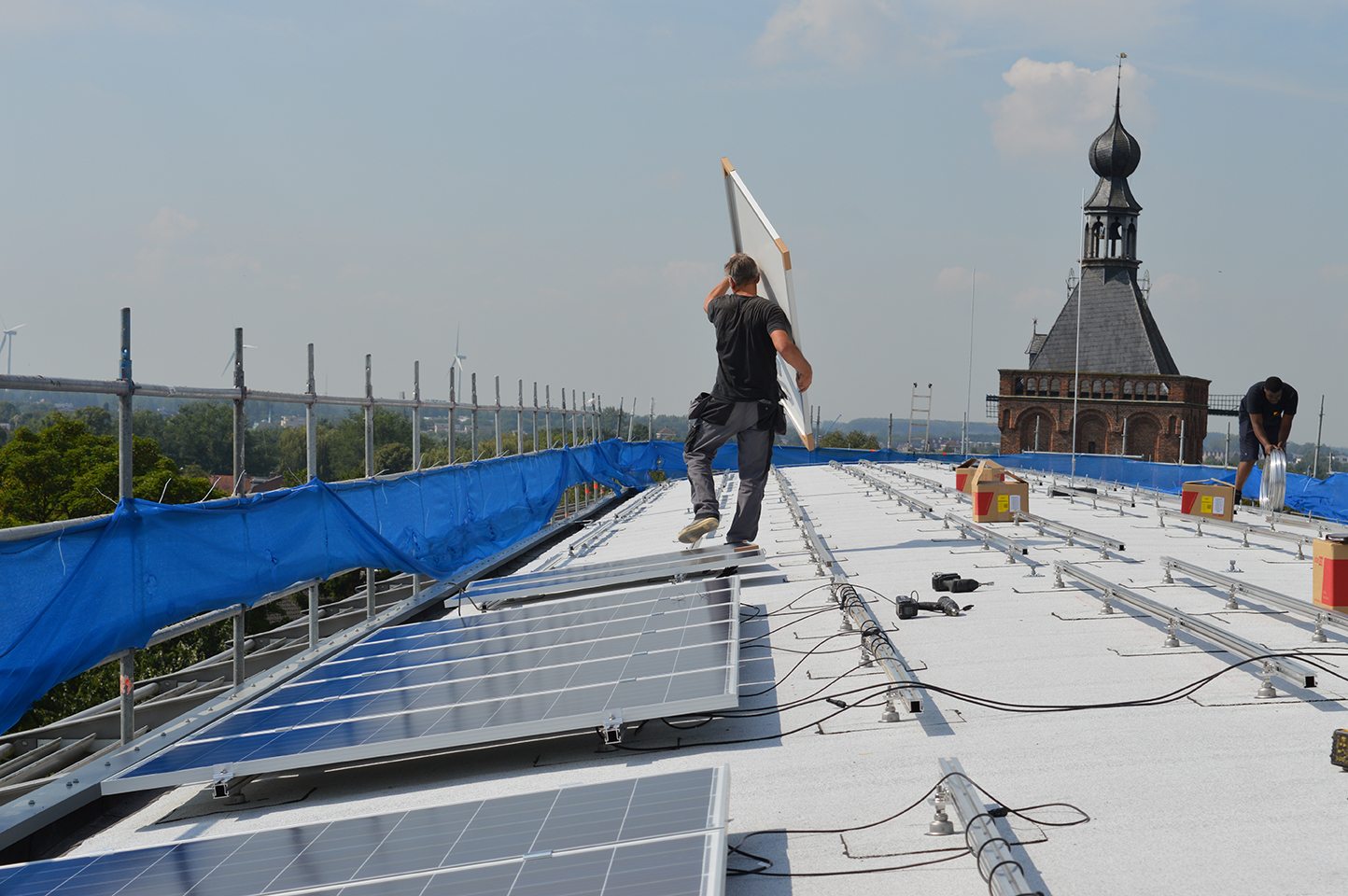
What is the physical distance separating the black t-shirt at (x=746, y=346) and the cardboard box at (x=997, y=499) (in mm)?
4102

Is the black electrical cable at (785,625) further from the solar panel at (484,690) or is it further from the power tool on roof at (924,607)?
the power tool on roof at (924,607)

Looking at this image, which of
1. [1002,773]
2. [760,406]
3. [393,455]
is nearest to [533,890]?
[1002,773]

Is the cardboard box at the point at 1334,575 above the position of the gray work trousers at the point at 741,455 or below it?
below

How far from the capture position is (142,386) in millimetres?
8406

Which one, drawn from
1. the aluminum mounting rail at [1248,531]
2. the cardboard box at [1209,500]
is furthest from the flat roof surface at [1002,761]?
the cardboard box at [1209,500]

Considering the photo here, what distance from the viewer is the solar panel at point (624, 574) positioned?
10383mm

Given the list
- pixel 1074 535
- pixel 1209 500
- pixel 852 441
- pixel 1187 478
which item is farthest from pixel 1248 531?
pixel 852 441

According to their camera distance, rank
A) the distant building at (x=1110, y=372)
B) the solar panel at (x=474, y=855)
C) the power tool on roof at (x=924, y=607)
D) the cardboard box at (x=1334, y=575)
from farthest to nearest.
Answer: the distant building at (x=1110, y=372)
the power tool on roof at (x=924, y=607)
the cardboard box at (x=1334, y=575)
the solar panel at (x=474, y=855)

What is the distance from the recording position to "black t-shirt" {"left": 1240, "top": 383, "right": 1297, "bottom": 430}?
13.8m

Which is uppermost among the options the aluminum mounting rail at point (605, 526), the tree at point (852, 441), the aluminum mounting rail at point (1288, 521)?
the aluminum mounting rail at point (1288, 521)

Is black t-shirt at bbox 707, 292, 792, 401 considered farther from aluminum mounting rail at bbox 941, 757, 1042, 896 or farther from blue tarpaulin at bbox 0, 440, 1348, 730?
aluminum mounting rail at bbox 941, 757, 1042, 896

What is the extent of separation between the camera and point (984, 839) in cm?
384

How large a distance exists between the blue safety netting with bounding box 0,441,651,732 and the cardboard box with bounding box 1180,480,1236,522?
911cm

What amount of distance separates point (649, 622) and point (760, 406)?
3539 millimetres
